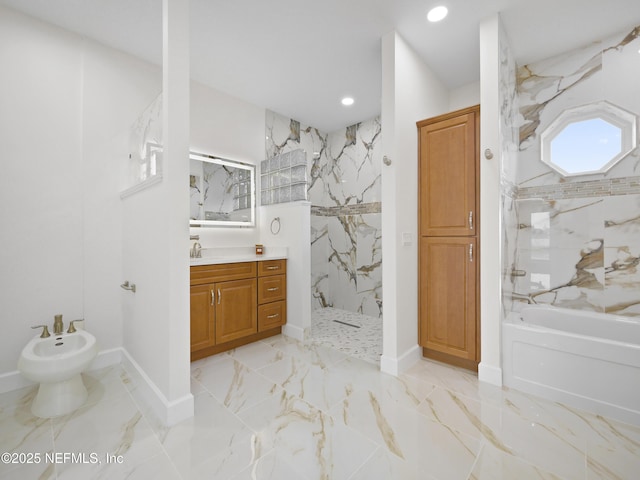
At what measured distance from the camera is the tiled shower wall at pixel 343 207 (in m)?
4.11

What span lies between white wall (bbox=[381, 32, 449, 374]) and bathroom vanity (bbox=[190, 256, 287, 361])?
1300 mm

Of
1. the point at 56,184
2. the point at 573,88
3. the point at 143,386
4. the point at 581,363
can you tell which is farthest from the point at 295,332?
the point at 573,88

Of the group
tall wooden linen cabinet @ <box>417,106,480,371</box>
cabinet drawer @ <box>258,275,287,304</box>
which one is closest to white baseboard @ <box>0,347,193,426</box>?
cabinet drawer @ <box>258,275,287,304</box>

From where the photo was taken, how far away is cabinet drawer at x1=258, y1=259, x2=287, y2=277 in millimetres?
3092

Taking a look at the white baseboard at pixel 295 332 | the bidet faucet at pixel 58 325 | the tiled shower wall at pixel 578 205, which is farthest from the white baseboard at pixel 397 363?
the bidet faucet at pixel 58 325

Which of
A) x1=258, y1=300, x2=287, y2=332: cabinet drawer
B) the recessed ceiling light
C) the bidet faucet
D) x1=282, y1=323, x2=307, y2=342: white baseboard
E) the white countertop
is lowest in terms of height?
x1=282, y1=323, x2=307, y2=342: white baseboard

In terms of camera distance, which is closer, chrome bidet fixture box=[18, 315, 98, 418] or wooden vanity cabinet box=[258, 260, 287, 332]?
chrome bidet fixture box=[18, 315, 98, 418]

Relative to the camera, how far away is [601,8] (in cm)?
212

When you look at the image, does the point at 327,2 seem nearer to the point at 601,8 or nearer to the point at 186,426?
the point at 601,8

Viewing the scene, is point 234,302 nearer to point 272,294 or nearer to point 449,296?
point 272,294

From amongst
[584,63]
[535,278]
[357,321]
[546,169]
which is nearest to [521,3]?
[584,63]

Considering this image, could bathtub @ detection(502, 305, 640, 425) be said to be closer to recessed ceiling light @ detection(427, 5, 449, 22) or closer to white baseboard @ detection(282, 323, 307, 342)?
white baseboard @ detection(282, 323, 307, 342)

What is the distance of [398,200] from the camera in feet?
7.83

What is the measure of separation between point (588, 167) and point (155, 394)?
3.81 meters
